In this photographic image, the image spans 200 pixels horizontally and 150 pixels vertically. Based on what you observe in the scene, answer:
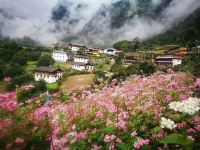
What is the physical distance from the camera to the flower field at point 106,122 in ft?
14.3

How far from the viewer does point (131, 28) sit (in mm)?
183750

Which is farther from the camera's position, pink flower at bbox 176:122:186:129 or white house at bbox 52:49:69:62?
white house at bbox 52:49:69:62

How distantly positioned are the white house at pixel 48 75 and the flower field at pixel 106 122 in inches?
2027

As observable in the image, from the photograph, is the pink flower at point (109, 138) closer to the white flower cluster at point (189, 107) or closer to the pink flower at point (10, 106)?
the white flower cluster at point (189, 107)

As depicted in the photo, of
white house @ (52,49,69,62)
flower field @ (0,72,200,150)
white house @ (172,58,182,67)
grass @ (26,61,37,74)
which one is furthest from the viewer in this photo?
white house @ (52,49,69,62)

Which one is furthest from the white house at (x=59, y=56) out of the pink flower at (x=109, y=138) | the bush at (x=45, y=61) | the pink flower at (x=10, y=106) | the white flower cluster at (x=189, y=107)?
the white flower cluster at (x=189, y=107)

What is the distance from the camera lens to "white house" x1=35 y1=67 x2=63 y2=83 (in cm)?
5982

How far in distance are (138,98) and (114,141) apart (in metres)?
1.83

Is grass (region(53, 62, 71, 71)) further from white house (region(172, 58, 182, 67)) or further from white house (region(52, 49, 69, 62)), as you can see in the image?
white house (region(172, 58, 182, 67))

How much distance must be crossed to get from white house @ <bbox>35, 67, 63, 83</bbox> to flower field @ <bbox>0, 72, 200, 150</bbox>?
2027 inches

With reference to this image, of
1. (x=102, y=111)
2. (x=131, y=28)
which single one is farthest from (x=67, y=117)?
(x=131, y=28)

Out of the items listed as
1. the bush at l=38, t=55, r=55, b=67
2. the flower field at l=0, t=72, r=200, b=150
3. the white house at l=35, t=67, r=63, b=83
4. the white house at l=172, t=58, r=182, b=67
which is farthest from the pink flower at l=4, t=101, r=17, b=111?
the bush at l=38, t=55, r=55, b=67

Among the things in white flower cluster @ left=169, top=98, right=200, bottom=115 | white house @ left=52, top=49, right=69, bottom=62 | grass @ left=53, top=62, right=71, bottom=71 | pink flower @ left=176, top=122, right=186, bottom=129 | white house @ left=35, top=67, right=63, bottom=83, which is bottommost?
white house @ left=35, top=67, right=63, bottom=83

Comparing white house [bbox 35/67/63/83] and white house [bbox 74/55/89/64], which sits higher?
white house [bbox 74/55/89/64]
